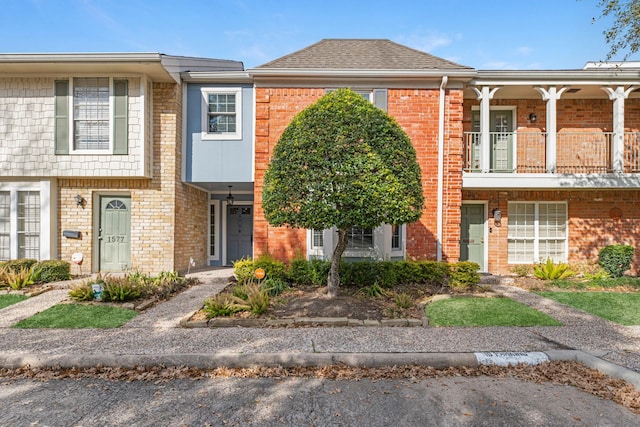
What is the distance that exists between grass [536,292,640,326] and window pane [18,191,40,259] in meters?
12.8

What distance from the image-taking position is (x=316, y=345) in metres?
4.30

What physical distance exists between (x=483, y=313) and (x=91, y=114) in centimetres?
1022

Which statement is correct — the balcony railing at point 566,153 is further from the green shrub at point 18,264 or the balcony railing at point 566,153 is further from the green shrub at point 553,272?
the green shrub at point 18,264

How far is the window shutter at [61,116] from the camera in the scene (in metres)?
8.62

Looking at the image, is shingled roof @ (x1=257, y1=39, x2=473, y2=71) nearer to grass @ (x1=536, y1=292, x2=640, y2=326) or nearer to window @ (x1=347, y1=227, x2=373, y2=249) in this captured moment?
window @ (x1=347, y1=227, x2=373, y2=249)

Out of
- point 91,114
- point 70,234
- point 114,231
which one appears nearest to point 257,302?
point 114,231

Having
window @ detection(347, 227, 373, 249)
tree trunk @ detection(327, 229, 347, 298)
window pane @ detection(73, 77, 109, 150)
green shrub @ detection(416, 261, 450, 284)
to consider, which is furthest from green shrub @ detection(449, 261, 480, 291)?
window pane @ detection(73, 77, 109, 150)

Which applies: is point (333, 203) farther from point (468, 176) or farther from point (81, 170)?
point (81, 170)

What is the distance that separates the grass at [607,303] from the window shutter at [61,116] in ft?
40.2

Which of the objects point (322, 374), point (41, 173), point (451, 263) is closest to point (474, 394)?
Answer: point (322, 374)

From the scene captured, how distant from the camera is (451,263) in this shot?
8.12 metres

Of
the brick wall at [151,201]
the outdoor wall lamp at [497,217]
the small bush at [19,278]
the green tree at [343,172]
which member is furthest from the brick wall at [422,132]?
the small bush at [19,278]

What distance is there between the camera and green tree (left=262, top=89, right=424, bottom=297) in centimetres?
559

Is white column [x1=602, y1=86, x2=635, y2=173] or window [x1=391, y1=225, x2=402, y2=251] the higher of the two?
white column [x1=602, y1=86, x2=635, y2=173]
